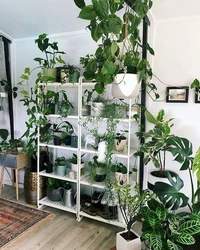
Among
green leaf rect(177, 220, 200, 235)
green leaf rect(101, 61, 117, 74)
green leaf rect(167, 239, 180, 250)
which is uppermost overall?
green leaf rect(101, 61, 117, 74)

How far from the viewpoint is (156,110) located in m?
2.56

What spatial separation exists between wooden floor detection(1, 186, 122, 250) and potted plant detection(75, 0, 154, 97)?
5.11 feet

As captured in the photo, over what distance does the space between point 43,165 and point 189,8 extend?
8.17 ft

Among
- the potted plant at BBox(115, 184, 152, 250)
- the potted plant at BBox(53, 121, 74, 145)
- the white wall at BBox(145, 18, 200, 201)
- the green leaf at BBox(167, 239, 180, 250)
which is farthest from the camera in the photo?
the potted plant at BBox(53, 121, 74, 145)

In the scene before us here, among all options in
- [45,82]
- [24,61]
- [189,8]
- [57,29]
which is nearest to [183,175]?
[189,8]

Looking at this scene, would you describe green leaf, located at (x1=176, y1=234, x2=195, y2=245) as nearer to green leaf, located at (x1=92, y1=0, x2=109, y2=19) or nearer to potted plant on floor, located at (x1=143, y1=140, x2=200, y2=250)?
potted plant on floor, located at (x1=143, y1=140, x2=200, y2=250)

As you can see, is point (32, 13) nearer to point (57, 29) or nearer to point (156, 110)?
point (57, 29)

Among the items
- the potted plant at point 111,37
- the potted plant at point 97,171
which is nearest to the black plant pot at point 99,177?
the potted plant at point 97,171

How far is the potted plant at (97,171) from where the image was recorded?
2533mm

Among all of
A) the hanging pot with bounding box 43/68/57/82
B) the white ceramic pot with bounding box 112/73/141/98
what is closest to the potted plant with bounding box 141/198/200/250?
the white ceramic pot with bounding box 112/73/141/98

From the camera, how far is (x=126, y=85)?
1627mm

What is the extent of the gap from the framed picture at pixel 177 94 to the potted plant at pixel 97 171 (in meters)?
1.05

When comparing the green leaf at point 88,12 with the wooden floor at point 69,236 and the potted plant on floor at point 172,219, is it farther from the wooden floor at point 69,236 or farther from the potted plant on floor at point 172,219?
the wooden floor at point 69,236

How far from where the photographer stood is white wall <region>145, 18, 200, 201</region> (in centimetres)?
233
